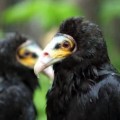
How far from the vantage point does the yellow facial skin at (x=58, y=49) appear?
203 inches

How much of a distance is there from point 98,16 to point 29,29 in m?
1.26

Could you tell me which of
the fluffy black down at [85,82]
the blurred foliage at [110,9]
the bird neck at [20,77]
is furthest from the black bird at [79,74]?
the blurred foliage at [110,9]

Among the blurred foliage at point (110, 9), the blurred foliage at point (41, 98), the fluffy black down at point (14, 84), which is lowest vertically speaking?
the blurred foliage at point (41, 98)

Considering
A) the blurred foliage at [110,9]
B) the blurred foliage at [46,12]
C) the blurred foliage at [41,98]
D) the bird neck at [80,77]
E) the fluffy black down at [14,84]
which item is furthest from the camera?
the blurred foliage at [110,9]

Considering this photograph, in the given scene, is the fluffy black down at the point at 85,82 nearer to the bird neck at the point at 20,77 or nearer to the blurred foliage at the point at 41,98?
the bird neck at the point at 20,77

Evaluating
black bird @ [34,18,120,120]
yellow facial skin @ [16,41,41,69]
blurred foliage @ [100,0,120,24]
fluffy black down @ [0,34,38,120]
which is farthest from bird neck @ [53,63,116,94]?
blurred foliage @ [100,0,120,24]

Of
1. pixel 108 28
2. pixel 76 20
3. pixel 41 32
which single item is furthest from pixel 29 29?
pixel 76 20

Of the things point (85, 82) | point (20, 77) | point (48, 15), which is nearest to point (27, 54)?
point (20, 77)

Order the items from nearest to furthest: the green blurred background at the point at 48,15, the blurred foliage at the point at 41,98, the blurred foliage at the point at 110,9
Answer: the blurred foliage at the point at 41,98 → the green blurred background at the point at 48,15 → the blurred foliage at the point at 110,9

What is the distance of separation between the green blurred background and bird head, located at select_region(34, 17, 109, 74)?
1558mm

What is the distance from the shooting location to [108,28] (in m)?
11.6

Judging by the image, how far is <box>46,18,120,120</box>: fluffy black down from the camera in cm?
503

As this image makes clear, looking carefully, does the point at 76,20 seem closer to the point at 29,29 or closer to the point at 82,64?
the point at 82,64

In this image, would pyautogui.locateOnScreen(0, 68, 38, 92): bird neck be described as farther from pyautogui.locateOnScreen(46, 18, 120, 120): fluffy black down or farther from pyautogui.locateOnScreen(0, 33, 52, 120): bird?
pyautogui.locateOnScreen(46, 18, 120, 120): fluffy black down
